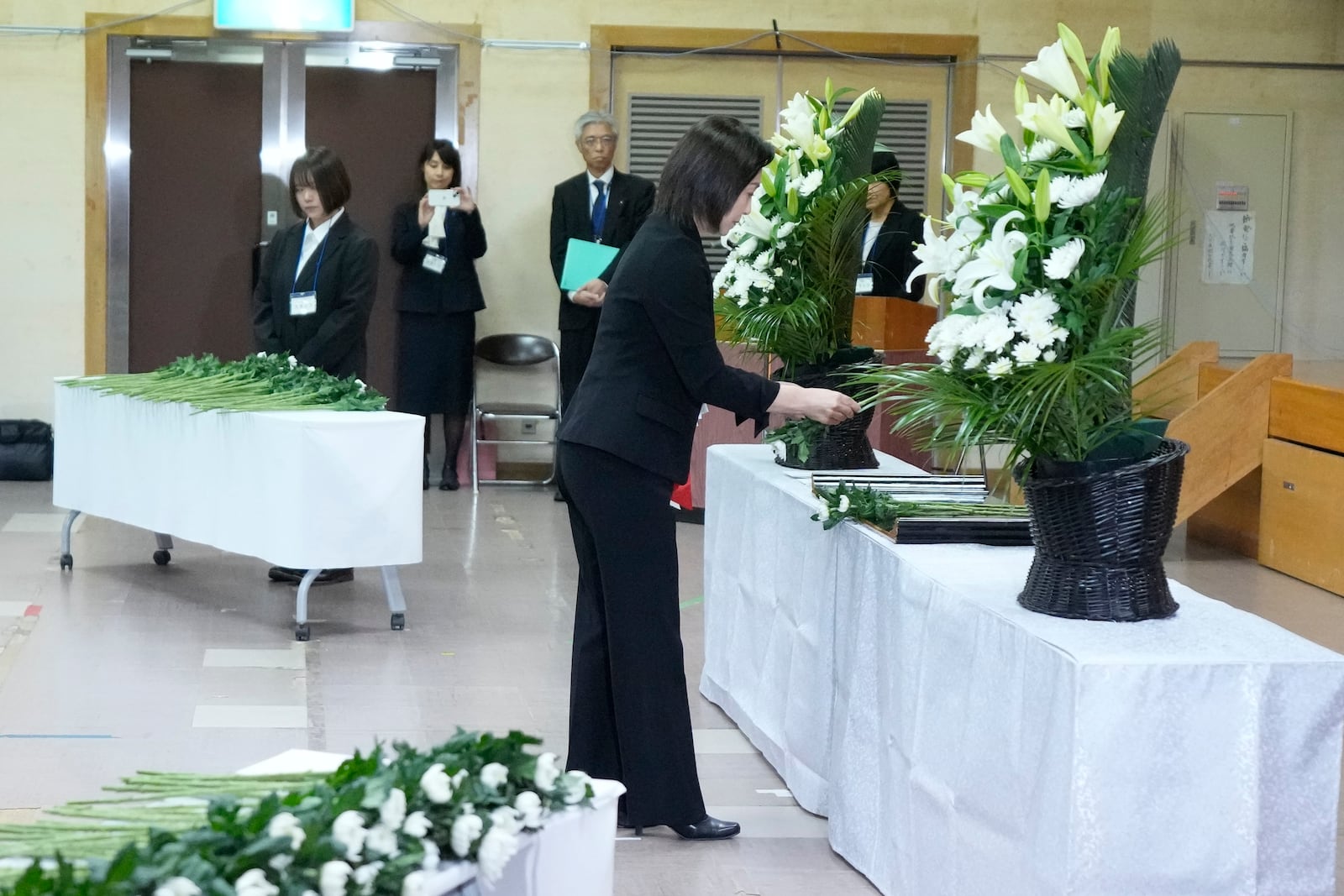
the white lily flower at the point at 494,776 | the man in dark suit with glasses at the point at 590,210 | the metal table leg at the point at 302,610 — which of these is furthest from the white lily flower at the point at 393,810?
the man in dark suit with glasses at the point at 590,210

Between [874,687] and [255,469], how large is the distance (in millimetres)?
2455

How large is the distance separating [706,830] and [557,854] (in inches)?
58.7

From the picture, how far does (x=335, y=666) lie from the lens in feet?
→ 15.5

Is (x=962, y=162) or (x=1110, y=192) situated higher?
(x=962, y=162)

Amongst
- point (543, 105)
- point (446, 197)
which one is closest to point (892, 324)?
point (446, 197)

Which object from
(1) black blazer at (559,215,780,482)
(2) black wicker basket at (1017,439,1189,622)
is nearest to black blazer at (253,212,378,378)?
(1) black blazer at (559,215,780,482)

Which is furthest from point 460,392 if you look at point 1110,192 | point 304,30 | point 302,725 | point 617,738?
point 1110,192

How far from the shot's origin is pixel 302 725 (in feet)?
13.4

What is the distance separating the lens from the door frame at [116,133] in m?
8.30

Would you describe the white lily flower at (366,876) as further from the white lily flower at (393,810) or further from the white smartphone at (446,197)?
the white smartphone at (446,197)

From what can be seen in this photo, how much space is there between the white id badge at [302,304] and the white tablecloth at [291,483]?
29.9 inches

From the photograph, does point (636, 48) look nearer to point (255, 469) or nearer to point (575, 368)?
point (575, 368)

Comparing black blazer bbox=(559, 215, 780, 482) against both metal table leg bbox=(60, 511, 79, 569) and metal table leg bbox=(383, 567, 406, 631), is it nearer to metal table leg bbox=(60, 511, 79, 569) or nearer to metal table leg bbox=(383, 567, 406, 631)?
metal table leg bbox=(383, 567, 406, 631)

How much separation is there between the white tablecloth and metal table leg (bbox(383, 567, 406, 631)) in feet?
0.83
